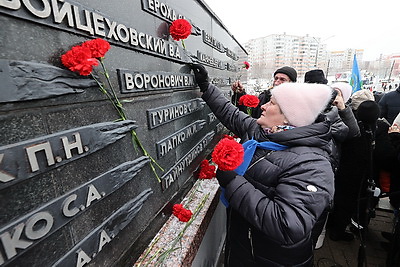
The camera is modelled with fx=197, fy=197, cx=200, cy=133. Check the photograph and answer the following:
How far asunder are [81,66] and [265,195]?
3.80 ft

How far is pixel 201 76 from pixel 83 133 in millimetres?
1441

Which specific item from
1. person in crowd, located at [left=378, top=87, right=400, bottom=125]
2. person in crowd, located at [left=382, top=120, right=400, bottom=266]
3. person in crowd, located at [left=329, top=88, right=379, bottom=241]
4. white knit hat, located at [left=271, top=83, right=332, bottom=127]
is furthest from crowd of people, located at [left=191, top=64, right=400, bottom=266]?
person in crowd, located at [left=378, top=87, right=400, bottom=125]

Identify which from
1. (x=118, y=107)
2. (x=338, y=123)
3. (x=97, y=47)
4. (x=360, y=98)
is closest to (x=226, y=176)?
(x=118, y=107)

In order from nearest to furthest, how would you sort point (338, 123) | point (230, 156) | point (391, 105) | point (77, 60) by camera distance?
point (77, 60) → point (230, 156) → point (338, 123) → point (391, 105)

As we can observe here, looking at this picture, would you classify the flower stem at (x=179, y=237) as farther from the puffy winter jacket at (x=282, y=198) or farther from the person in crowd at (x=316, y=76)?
the person in crowd at (x=316, y=76)

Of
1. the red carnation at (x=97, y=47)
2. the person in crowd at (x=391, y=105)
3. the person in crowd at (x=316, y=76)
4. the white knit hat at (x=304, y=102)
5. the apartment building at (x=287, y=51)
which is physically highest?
the apartment building at (x=287, y=51)

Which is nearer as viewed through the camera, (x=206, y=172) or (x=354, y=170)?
(x=206, y=172)

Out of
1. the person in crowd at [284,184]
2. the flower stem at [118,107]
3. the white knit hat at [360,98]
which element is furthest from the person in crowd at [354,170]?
the flower stem at [118,107]

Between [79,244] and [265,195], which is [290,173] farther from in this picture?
[79,244]

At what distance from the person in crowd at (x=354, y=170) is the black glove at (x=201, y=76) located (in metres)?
1.93

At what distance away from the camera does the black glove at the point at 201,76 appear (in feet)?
6.69

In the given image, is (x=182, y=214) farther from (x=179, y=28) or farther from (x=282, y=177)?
(x=179, y=28)

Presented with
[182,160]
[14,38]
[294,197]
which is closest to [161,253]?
[182,160]

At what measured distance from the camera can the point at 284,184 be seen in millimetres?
1083
